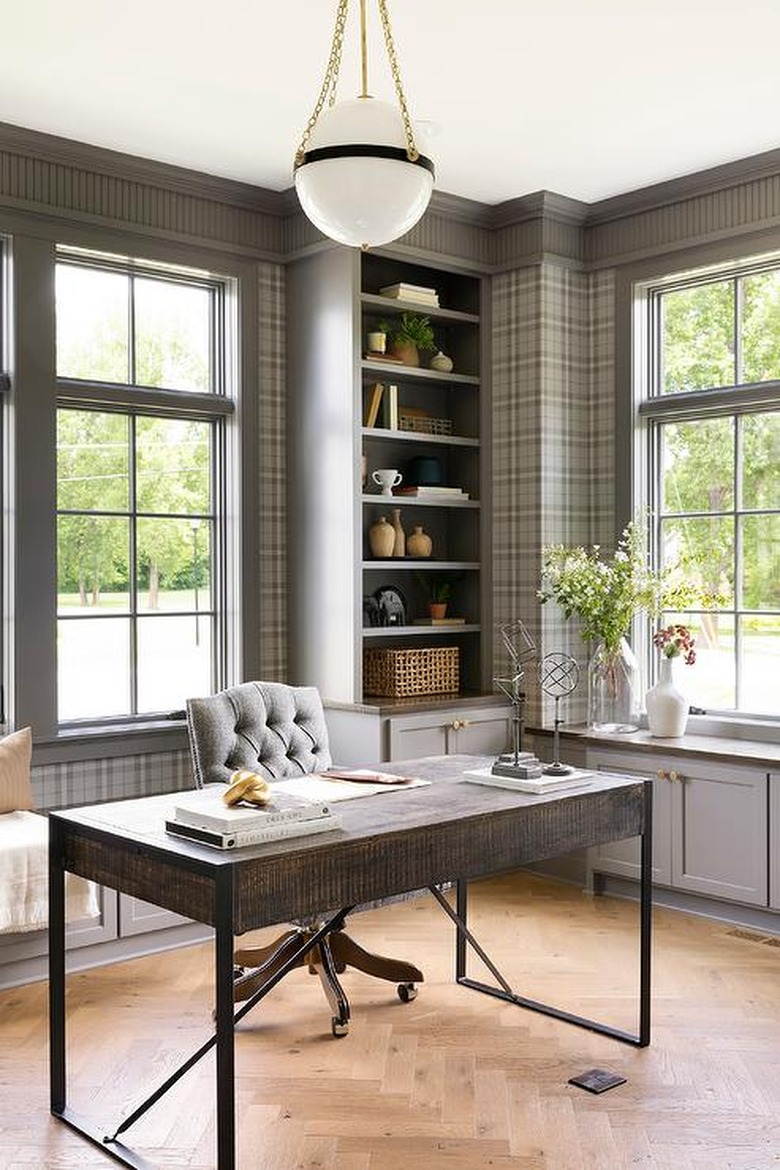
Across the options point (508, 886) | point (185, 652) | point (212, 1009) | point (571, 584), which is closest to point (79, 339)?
point (185, 652)

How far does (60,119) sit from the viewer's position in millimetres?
4457

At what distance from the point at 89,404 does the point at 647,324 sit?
101 inches

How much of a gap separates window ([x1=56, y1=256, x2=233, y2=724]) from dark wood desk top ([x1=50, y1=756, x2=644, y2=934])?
1.79 metres

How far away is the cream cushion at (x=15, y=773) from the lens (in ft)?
14.0

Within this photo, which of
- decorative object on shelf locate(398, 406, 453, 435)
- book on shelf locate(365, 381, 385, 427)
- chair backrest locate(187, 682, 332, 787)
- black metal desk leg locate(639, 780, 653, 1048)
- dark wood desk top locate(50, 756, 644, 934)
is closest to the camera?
dark wood desk top locate(50, 756, 644, 934)

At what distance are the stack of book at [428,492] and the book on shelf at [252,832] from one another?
9.11 ft

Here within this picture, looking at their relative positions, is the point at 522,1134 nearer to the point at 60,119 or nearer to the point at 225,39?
the point at 225,39

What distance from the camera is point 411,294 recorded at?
214 inches

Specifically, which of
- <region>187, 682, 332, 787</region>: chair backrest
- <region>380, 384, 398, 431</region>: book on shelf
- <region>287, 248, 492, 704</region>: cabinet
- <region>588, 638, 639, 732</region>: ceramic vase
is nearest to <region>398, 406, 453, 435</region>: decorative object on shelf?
<region>287, 248, 492, 704</region>: cabinet

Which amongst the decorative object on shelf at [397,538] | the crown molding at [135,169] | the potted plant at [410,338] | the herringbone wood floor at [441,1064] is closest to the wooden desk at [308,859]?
the herringbone wood floor at [441,1064]

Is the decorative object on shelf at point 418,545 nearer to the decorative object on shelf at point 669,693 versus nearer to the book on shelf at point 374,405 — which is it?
the book on shelf at point 374,405

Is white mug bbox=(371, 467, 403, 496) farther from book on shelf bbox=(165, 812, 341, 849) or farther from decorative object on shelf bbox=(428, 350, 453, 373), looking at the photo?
book on shelf bbox=(165, 812, 341, 849)

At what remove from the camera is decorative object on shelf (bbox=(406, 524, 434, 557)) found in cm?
556

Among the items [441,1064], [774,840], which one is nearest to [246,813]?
[441,1064]
